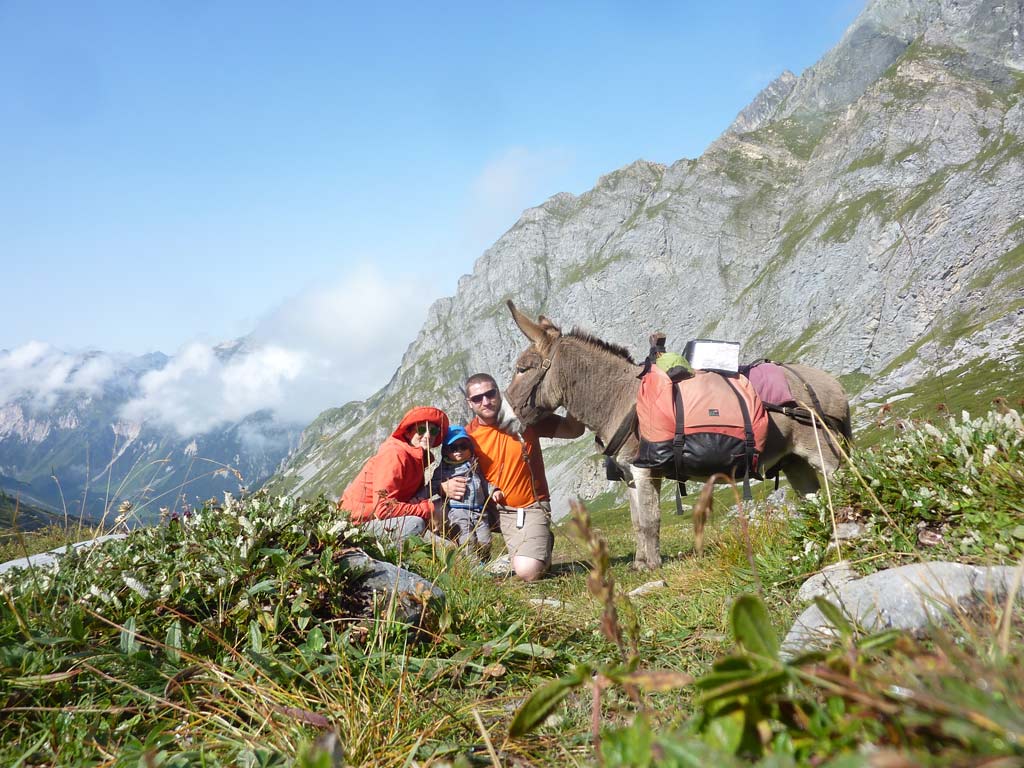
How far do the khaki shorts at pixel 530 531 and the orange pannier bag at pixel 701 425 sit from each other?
6.87 feet

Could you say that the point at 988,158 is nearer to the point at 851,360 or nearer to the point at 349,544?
the point at 851,360

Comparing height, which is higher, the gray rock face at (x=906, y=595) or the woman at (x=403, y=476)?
the woman at (x=403, y=476)

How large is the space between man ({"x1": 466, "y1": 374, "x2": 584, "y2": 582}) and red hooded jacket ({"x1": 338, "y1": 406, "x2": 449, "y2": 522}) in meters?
1.04

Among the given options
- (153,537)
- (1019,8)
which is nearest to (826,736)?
(153,537)

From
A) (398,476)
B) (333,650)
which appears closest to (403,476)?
(398,476)

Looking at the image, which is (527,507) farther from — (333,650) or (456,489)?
(333,650)

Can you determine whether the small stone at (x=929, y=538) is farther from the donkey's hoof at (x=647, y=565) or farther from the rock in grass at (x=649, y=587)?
the donkey's hoof at (x=647, y=565)

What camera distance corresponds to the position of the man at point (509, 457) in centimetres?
991

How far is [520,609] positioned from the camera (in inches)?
207

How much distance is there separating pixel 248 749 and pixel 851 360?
456 ft

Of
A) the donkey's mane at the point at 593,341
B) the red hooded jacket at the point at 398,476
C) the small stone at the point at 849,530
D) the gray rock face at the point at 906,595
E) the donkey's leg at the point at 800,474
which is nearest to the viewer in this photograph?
the gray rock face at the point at 906,595

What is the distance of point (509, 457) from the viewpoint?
1027 centimetres

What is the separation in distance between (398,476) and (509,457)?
7.01 ft

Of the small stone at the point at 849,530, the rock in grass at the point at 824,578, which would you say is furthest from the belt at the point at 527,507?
the rock in grass at the point at 824,578
